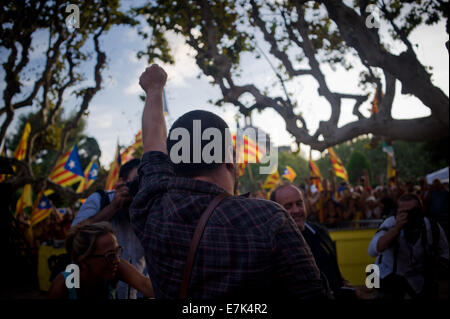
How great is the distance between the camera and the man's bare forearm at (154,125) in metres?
1.43

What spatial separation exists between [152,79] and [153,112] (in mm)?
159

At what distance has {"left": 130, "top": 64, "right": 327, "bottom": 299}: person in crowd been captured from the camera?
108cm

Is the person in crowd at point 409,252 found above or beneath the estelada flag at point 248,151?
beneath

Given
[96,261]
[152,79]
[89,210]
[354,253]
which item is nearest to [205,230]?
[152,79]

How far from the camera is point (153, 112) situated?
→ 147cm

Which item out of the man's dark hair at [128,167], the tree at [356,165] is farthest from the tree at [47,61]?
the tree at [356,165]

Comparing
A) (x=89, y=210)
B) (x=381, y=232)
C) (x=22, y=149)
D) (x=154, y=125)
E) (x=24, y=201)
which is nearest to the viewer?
(x=154, y=125)

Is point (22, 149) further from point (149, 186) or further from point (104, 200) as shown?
point (149, 186)

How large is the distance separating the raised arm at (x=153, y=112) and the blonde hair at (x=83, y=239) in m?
1.30

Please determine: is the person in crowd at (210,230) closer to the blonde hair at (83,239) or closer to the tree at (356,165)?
the blonde hair at (83,239)

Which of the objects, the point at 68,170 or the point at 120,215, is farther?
the point at 68,170

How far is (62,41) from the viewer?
10.6 m
